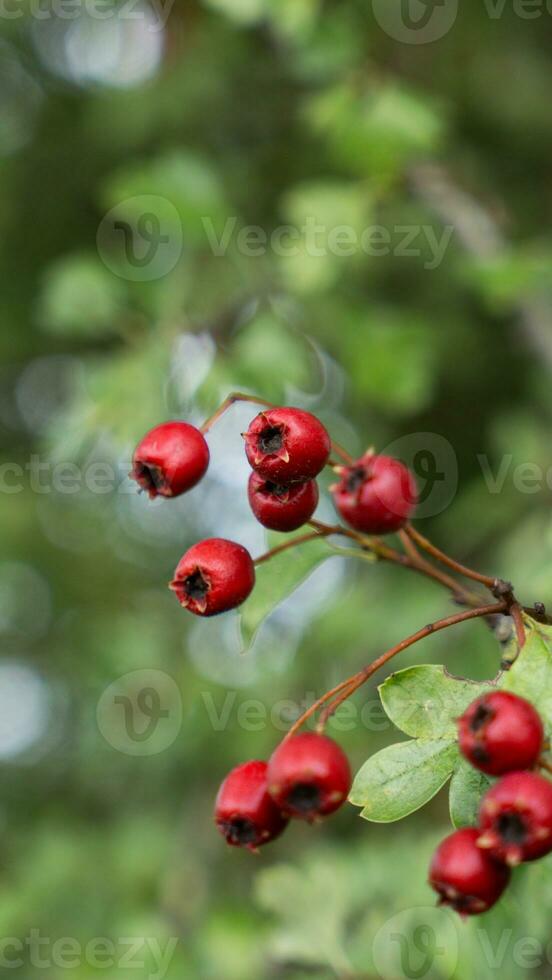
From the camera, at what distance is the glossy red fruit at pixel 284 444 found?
133cm

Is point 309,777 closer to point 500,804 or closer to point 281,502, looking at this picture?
point 500,804

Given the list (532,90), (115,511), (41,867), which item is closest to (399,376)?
(532,90)

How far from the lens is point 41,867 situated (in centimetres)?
362

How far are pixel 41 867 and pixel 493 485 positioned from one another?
78.6 inches

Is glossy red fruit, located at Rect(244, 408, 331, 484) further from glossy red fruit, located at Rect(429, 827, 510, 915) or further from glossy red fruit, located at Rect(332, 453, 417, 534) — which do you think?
glossy red fruit, located at Rect(429, 827, 510, 915)
